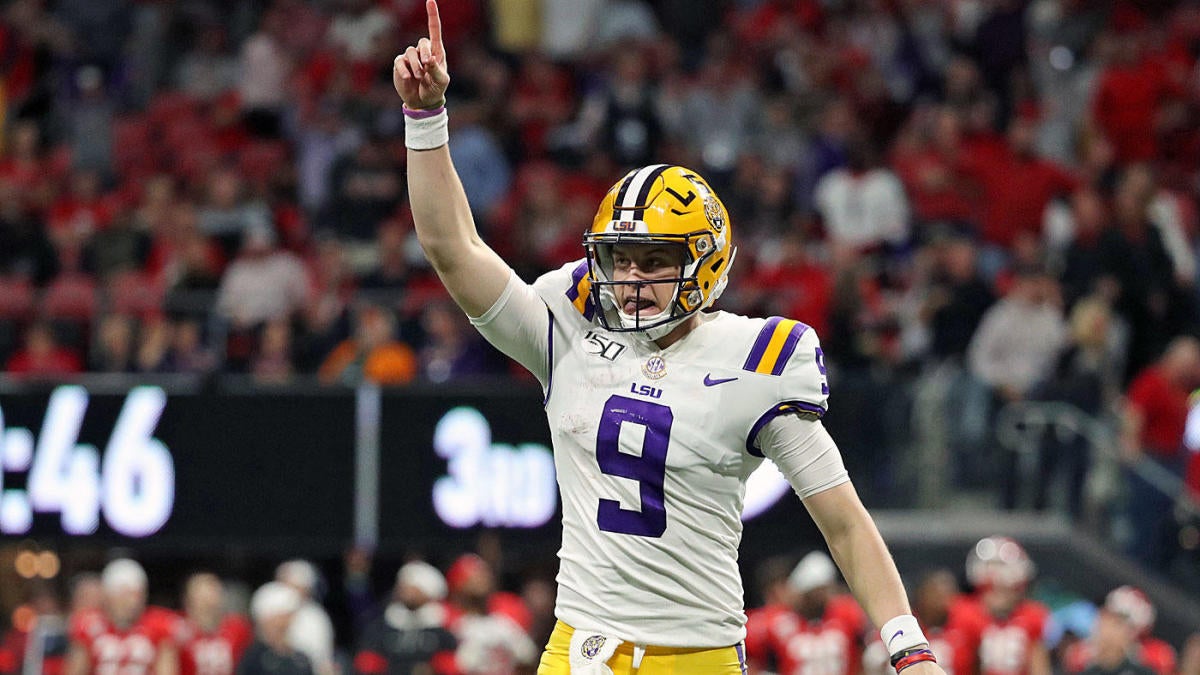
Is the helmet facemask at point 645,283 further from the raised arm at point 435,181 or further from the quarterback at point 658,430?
the raised arm at point 435,181

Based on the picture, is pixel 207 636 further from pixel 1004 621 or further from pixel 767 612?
pixel 1004 621

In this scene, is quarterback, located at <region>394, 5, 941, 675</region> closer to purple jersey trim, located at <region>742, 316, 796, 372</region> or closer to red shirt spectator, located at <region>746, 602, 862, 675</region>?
purple jersey trim, located at <region>742, 316, 796, 372</region>

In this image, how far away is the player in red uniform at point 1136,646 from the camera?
1085 cm

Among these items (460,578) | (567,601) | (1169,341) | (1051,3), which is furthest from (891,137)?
(567,601)

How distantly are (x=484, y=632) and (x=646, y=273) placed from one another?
7280 millimetres

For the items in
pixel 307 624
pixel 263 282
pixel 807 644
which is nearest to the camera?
pixel 807 644

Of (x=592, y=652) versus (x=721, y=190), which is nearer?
(x=592, y=652)

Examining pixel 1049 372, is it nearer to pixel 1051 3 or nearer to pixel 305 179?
pixel 1051 3

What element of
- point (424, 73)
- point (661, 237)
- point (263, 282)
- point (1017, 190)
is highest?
point (1017, 190)

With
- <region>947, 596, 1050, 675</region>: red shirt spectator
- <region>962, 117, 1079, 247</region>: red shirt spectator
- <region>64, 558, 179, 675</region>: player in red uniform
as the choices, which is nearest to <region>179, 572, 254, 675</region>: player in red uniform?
<region>64, 558, 179, 675</region>: player in red uniform

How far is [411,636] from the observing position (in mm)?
11305

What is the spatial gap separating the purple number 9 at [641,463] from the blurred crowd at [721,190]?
7195mm

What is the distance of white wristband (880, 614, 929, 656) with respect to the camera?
4.18 metres

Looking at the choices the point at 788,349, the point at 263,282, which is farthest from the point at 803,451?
the point at 263,282
